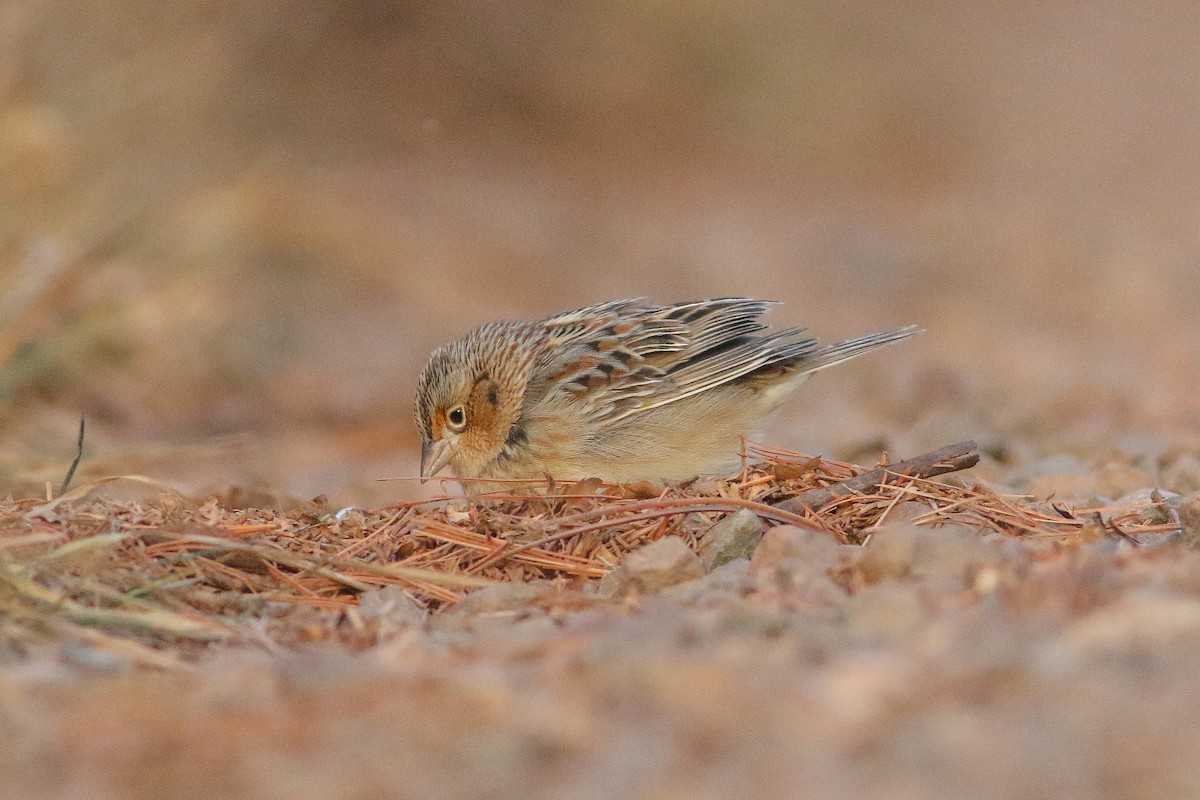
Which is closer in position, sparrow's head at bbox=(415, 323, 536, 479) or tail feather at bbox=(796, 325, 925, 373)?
sparrow's head at bbox=(415, 323, 536, 479)

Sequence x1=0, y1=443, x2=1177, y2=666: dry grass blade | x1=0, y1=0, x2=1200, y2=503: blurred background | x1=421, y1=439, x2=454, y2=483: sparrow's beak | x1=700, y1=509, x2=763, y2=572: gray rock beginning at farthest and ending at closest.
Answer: x1=0, y1=0, x2=1200, y2=503: blurred background < x1=421, y1=439, x2=454, y2=483: sparrow's beak < x1=700, y1=509, x2=763, y2=572: gray rock < x1=0, y1=443, x2=1177, y2=666: dry grass blade

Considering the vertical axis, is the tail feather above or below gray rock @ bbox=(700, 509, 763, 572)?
above

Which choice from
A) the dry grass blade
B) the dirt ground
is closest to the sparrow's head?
the dirt ground

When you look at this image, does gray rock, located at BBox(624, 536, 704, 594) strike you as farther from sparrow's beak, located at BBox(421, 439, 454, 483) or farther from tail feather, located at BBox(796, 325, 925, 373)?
tail feather, located at BBox(796, 325, 925, 373)

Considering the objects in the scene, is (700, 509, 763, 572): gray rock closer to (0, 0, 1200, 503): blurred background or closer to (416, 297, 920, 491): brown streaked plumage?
(416, 297, 920, 491): brown streaked plumage

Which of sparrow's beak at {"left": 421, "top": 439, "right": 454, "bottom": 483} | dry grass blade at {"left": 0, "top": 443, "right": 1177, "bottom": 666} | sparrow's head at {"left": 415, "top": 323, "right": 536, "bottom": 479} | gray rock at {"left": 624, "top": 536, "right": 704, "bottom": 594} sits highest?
sparrow's head at {"left": 415, "top": 323, "right": 536, "bottom": 479}

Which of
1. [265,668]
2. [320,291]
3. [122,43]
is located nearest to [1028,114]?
[320,291]

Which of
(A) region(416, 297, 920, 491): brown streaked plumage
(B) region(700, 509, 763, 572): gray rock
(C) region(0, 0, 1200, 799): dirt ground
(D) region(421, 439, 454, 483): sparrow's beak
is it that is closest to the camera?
(C) region(0, 0, 1200, 799): dirt ground

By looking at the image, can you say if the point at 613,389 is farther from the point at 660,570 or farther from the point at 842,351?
the point at 660,570
